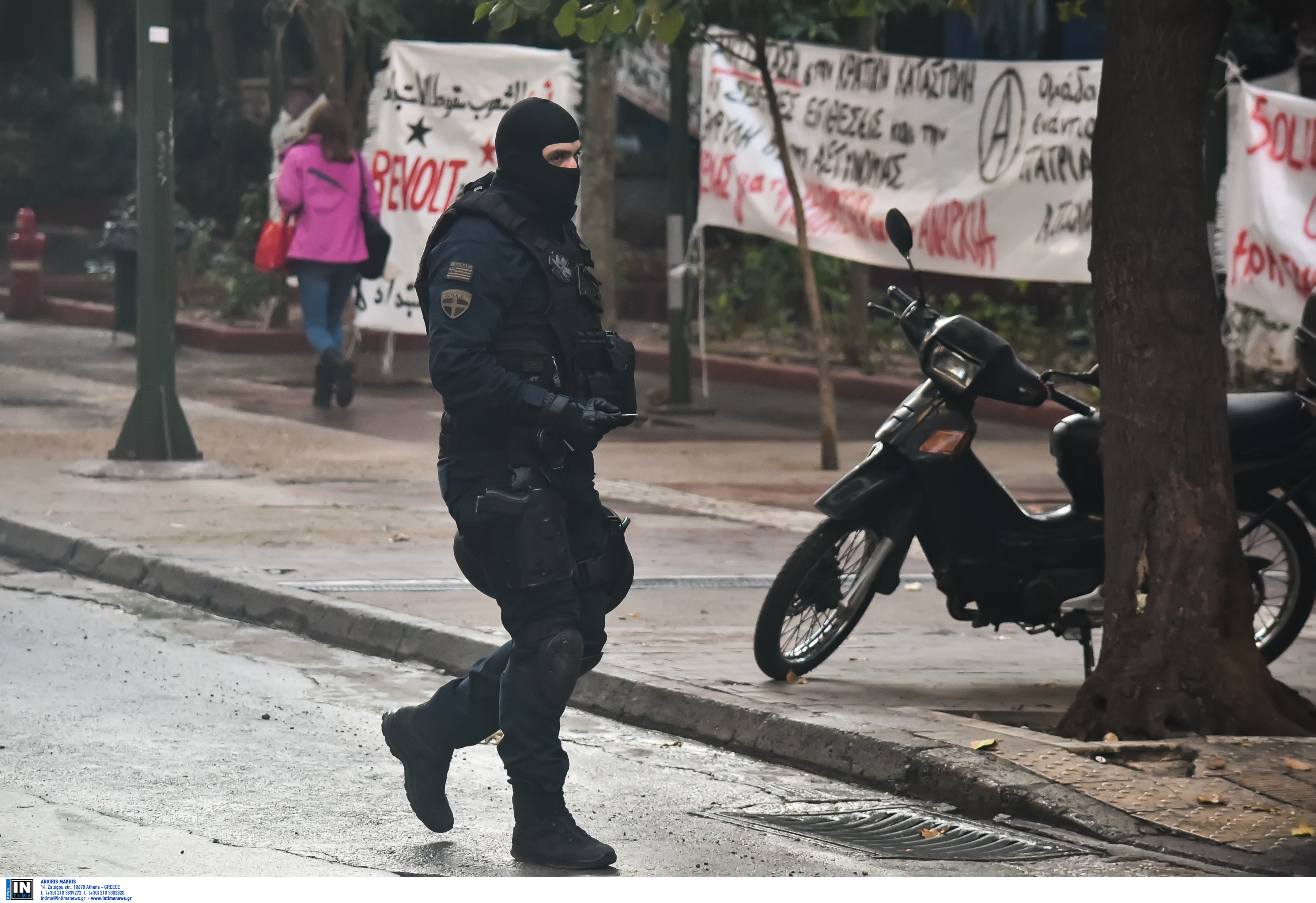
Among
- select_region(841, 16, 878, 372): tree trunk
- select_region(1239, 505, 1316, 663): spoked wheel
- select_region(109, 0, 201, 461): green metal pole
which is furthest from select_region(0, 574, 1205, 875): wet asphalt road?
select_region(841, 16, 878, 372): tree trunk

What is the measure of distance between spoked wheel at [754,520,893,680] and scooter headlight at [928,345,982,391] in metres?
0.56

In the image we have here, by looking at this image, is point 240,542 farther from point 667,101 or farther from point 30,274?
point 30,274

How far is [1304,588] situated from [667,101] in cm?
953

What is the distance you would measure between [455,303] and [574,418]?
39 centimetres

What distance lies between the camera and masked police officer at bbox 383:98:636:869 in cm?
529

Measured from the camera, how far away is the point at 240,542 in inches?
395

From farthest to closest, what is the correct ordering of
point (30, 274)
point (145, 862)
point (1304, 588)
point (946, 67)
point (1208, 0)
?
point (30, 274), point (946, 67), point (1304, 588), point (1208, 0), point (145, 862)

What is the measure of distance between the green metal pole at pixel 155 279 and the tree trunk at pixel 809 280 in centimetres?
326

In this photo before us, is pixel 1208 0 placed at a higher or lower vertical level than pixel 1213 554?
higher

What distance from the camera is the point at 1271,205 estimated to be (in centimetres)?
1255

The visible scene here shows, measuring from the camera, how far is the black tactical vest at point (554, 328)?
539 cm

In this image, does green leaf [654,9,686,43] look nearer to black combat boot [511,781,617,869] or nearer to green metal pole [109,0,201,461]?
black combat boot [511,781,617,869]

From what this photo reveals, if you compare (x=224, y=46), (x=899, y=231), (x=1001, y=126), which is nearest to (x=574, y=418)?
(x=899, y=231)

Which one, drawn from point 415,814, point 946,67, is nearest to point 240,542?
point 415,814
